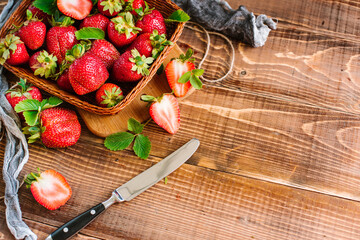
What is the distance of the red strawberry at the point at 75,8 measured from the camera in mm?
1141

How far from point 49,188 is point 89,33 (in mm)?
472

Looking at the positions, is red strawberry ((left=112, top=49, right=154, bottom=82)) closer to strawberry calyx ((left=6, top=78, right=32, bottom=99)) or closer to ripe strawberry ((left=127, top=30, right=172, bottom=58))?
ripe strawberry ((left=127, top=30, right=172, bottom=58))

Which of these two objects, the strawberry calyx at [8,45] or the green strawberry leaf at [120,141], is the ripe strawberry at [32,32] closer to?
the strawberry calyx at [8,45]

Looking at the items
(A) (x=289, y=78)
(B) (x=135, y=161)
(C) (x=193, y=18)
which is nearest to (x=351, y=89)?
(A) (x=289, y=78)

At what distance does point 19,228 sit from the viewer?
1.09 meters

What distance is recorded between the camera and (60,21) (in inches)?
A: 46.1

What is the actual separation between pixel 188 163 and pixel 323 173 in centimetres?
42

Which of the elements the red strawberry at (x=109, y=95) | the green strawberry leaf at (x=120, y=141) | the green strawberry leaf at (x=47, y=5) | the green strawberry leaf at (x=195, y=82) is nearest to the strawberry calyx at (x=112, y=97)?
the red strawberry at (x=109, y=95)

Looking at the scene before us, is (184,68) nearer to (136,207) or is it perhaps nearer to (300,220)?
(136,207)

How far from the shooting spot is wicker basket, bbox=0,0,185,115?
1.08 m

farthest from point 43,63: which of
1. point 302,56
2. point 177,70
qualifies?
point 302,56

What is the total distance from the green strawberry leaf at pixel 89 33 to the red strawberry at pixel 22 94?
219mm

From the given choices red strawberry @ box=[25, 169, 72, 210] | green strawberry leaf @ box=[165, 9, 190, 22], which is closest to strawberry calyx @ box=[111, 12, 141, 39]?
green strawberry leaf @ box=[165, 9, 190, 22]

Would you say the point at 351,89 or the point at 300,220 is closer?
the point at 300,220
